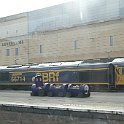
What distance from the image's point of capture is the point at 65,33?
6272cm

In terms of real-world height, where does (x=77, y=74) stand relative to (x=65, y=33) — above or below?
below

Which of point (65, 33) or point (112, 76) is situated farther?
point (65, 33)

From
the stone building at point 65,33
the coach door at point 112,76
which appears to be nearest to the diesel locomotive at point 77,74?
the coach door at point 112,76

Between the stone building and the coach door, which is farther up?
the stone building

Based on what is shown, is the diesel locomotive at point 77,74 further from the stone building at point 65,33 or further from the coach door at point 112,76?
the stone building at point 65,33

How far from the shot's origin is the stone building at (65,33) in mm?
56594

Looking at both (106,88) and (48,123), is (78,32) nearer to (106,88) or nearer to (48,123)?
(106,88)

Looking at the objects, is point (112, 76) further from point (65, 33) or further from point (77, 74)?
point (65, 33)

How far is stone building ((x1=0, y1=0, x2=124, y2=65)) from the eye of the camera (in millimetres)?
56594

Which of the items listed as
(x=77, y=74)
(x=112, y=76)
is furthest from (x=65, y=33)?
(x=112, y=76)

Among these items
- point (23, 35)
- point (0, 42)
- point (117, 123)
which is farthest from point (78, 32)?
point (117, 123)

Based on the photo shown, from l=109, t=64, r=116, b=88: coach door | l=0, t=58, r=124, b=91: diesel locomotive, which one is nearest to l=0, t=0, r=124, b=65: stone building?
l=0, t=58, r=124, b=91: diesel locomotive

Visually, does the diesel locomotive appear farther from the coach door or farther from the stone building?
the stone building

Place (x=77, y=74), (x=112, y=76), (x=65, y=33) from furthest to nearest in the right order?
(x=65, y=33) < (x=77, y=74) < (x=112, y=76)
